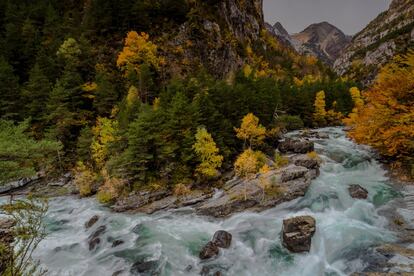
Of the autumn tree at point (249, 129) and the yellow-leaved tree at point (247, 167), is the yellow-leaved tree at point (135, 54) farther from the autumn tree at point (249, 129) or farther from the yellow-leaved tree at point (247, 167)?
the yellow-leaved tree at point (247, 167)

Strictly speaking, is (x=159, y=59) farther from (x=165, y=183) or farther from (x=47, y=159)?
(x=165, y=183)

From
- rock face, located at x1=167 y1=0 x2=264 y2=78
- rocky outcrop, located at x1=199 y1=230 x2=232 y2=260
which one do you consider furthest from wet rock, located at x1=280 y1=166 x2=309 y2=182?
rock face, located at x1=167 y1=0 x2=264 y2=78

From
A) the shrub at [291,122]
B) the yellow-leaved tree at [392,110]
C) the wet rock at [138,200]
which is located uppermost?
the yellow-leaved tree at [392,110]

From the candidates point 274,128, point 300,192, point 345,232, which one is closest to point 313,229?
point 345,232

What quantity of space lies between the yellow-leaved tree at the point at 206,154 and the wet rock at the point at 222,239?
12.0 metres

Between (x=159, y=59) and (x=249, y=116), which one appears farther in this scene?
(x=159, y=59)

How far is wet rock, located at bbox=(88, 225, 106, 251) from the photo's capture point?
1041 inches

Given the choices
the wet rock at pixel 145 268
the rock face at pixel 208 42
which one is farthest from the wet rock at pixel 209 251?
the rock face at pixel 208 42

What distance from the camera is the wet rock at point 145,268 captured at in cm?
2170

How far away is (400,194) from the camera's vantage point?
91.2 ft

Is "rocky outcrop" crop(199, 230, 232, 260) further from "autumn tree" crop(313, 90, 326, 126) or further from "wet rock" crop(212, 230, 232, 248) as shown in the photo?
"autumn tree" crop(313, 90, 326, 126)

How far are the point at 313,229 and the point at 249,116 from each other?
20819mm

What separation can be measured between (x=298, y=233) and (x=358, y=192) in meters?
10.7

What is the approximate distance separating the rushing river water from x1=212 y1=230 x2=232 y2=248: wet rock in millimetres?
458
